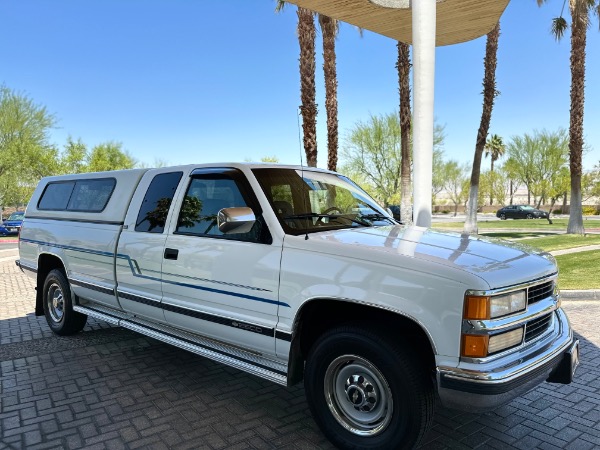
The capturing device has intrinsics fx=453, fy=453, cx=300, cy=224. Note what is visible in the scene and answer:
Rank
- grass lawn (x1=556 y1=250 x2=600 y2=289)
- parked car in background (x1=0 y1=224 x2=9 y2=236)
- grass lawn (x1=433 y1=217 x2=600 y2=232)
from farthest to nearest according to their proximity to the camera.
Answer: parked car in background (x1=0 y1=224 x2=9 y2=236) → grass lawn (x1=433 y1=217 x2=600 y2=232) → grass lawn (x1=556 y1=250 x2=600 y2=289)

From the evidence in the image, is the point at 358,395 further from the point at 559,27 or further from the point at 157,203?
the point at 559,27

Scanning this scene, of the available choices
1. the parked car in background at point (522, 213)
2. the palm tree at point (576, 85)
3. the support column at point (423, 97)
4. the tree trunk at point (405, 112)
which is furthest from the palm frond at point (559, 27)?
the parked car in background at point (522, 213)

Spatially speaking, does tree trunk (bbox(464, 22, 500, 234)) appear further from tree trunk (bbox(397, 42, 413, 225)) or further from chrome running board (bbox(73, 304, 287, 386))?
chrome running board (bbox(73, 304, 287, 386))

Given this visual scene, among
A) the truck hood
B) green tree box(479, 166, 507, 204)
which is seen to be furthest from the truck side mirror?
green tree box(479, 166, 507, 204)

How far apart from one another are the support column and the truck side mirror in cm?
541

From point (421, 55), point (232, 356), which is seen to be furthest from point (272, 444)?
point (421, 55)

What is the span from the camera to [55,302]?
591 centimetres

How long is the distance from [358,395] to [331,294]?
2.25ft

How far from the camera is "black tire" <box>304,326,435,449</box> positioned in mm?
2674

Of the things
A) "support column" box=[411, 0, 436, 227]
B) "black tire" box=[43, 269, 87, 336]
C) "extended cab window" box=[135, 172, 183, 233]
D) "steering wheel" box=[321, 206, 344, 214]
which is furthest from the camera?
"support column" box=[411, 0, 436, 227]

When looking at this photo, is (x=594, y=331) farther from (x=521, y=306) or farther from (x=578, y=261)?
(x=578, y=261)

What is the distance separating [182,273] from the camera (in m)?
3.88

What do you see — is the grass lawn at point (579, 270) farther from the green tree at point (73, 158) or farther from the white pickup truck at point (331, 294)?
the green tree at point (73, 158)

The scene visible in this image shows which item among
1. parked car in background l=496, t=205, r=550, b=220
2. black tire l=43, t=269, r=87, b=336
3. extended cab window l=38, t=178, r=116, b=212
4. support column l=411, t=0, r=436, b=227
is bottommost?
parked car in background l=496, t=205, r=550, b=220
